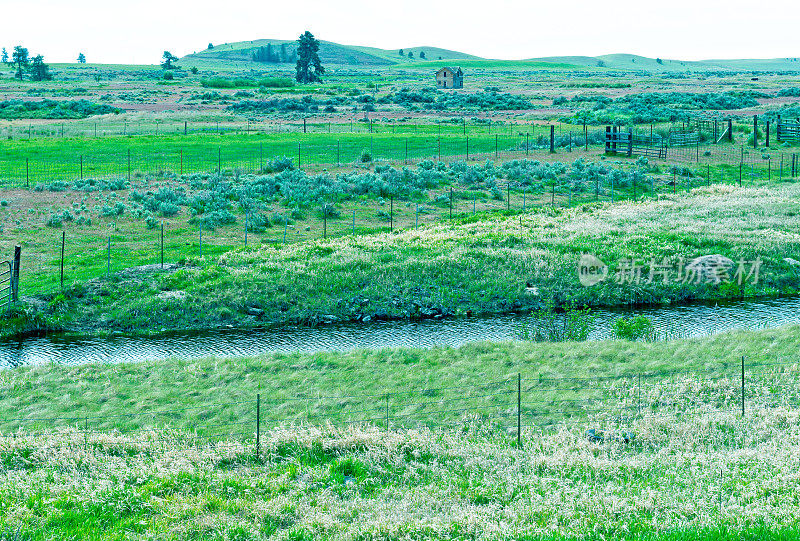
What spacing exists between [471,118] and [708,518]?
8052 centimetres

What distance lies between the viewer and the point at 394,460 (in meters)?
14.2

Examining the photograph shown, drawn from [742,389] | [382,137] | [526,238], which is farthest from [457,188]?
[742,389]

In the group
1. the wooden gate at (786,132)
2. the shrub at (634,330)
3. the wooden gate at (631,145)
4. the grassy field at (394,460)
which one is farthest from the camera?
the wooden gate at (786,132)

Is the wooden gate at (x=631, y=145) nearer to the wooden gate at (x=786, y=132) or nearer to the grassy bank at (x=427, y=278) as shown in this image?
the wooden gate at (x=786, y=132)

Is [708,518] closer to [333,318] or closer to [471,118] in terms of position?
[333,318]

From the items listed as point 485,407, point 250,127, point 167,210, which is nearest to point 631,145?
point 167,210

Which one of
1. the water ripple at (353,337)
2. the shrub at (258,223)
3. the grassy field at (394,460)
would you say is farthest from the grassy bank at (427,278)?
the grassy field at (394,460)

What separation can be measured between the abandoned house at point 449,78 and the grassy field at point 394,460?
127 meters

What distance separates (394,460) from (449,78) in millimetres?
134924

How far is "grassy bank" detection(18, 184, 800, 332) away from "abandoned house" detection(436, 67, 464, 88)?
110451mm

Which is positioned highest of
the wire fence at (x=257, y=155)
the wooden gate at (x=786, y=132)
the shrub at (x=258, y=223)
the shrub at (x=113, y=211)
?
the wooden gate at (x=786, y=132)

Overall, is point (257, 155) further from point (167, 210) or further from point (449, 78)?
point (449, 78)

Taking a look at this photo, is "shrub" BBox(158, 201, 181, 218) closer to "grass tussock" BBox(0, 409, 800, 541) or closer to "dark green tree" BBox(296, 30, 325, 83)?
"grass tussock" BBox(0, 409, 800, 541)

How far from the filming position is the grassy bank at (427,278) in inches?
1107
